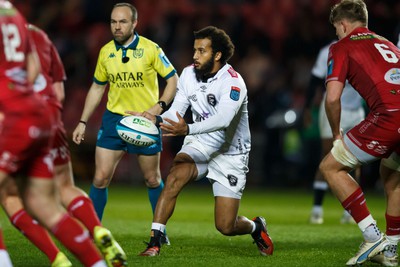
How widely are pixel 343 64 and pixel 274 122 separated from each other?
9800mm

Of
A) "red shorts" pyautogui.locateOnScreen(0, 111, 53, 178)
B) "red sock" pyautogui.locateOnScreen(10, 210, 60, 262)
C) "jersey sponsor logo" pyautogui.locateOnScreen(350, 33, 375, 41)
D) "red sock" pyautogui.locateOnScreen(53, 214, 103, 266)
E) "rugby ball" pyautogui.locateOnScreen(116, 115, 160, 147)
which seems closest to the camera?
"red shorts" pyautogui.locateOnScreen(0, 111, 53, 178)

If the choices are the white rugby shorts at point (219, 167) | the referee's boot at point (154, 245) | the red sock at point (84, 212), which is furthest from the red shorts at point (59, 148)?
the white rugby shorts at point (219, 167)

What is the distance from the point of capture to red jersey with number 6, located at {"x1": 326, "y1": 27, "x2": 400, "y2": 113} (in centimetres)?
695

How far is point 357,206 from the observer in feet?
22.9

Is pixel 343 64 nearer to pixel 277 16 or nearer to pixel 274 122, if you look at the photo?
pixel 274 122

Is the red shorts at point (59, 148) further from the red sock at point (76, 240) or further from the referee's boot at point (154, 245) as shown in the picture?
the referee's boot at point (154, 245)

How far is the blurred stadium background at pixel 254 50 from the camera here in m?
16.8

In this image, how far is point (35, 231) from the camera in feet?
20.5

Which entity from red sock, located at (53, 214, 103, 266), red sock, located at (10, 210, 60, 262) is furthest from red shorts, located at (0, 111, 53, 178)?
red sock, located at (10, 210, 60, 262)

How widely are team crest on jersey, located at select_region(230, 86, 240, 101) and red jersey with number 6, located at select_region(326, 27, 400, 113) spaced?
3.02 feet

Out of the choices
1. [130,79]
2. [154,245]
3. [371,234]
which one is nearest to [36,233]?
[154,245]

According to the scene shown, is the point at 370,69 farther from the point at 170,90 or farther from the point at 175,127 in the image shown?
the point at 170,90

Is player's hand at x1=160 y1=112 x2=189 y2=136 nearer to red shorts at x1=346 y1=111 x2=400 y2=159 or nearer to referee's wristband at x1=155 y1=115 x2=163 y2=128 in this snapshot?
referee's wristband at x1=155 y1=115 x2=163 y2=128

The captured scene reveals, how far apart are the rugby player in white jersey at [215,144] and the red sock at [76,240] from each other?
2.02 meters
